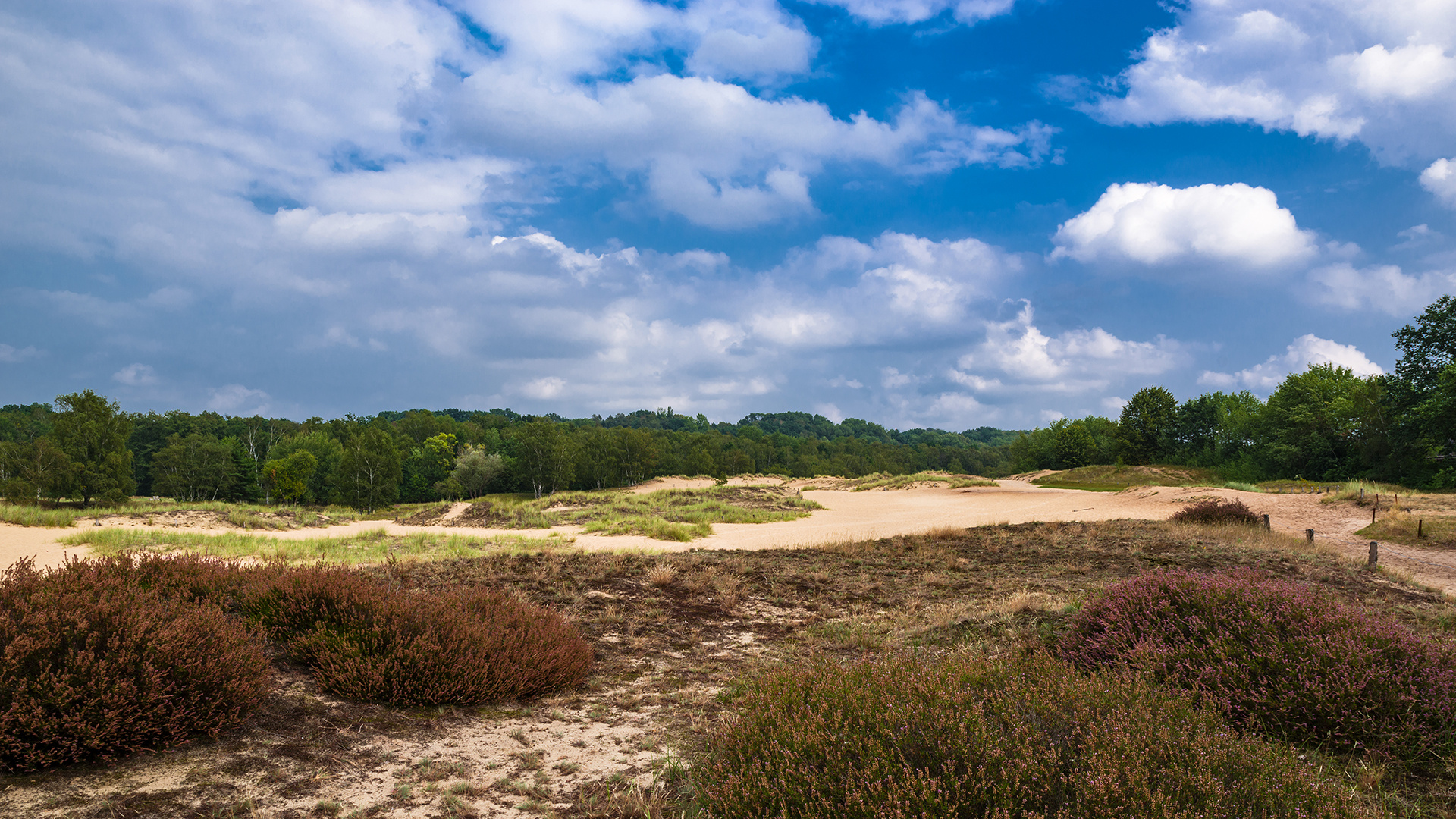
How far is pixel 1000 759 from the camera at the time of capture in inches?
122

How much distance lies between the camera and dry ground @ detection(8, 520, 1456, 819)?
12.6 feet

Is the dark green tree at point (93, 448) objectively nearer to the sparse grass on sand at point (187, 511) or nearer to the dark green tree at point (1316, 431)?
the sparse grass on sand at point (187, 511)

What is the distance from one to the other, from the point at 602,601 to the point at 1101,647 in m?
6.63

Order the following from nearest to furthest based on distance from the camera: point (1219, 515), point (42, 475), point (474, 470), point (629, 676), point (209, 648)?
point (209, 648) < point (629, 676) < point (1219, 515) < point (42, 475) < point (474, 470)

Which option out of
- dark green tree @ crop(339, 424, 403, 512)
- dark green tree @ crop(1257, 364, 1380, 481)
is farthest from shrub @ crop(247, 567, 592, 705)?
dark green tree @ crop(1257, 364, 1380, 481)

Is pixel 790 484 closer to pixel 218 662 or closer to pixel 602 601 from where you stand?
pixel 602 601

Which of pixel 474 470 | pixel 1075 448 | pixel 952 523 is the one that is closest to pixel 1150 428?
pixel 1075 448

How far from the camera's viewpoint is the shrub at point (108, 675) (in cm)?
383

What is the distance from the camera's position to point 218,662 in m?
4.48

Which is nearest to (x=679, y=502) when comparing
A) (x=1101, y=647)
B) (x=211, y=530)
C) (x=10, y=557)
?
(x=211, y=530)

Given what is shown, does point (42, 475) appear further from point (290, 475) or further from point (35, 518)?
point (290, 475)

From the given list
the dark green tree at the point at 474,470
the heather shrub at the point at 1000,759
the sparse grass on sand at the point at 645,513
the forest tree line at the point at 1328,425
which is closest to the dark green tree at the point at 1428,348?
the forest tree line at the point at 1328,425

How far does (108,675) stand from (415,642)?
1.89 meters

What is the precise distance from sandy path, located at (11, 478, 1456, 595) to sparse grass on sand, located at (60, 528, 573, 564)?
3.07ft
